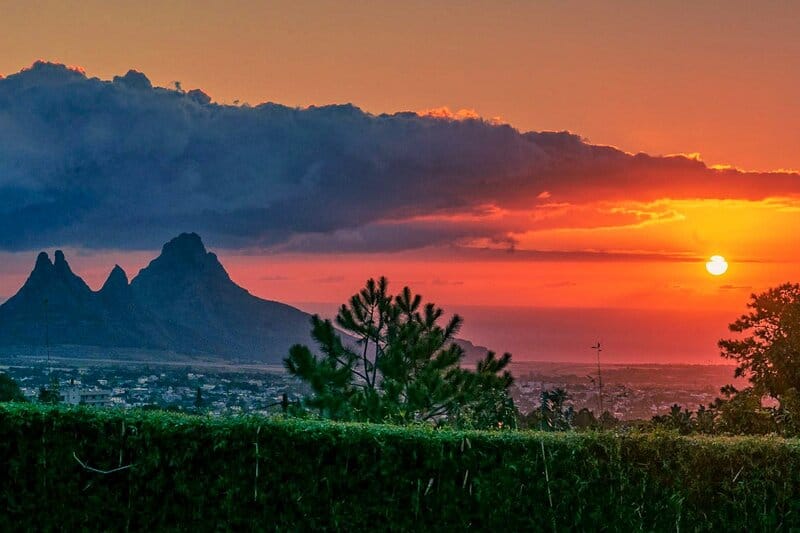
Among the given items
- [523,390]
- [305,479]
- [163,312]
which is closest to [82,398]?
[305,479]

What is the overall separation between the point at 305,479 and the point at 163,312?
331ft

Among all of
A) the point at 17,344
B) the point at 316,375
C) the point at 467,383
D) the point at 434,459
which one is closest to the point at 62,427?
the point at 434,459

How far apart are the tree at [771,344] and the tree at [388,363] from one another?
518 cm

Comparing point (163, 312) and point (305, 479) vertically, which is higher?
point (163, 312)

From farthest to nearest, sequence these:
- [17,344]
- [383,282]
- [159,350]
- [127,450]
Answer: [159,350], [17,344], [383,282], [127,450]

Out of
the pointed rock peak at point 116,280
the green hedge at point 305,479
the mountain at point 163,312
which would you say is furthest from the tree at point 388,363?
the pointed rock peak at point 116,280

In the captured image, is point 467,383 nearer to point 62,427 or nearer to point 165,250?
point 62,427

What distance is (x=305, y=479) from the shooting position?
30.0ft

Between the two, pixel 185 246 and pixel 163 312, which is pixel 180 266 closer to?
pixel 185 246

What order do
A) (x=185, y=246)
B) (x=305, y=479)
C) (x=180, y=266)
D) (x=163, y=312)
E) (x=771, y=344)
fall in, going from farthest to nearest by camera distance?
(x=185, y=246) < (x=180, y=266) < (x=163, y=312) < (x=771, y=344) < (x=305, y=479)

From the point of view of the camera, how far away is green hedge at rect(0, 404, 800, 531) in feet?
29.8

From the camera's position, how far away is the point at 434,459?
920 centimetres

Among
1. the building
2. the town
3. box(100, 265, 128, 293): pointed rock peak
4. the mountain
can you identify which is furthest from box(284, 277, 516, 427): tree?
box(100, 265, 128, 293): pointed rock peak

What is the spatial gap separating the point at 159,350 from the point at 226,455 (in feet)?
278
